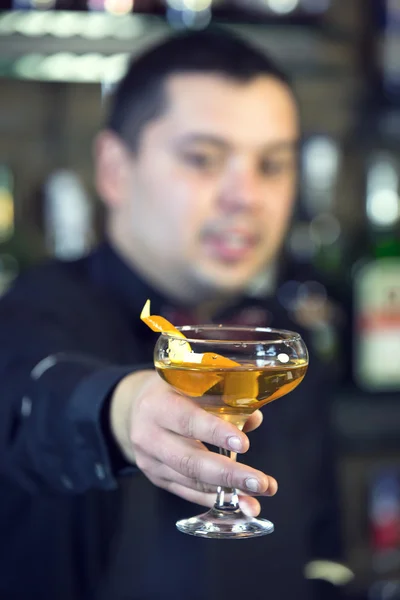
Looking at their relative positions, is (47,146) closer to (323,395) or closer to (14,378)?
(323,395)

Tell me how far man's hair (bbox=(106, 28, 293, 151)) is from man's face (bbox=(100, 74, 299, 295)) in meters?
0.01

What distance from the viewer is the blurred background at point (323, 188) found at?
1959 millimetres

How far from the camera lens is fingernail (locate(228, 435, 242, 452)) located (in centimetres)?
70

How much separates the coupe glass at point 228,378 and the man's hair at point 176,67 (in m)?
0.88

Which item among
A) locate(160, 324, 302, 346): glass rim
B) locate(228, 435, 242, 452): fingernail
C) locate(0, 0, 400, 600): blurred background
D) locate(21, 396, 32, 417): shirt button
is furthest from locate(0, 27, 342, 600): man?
locate(228, 435, 242, 452): fingernail

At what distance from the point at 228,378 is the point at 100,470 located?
0.23 metres

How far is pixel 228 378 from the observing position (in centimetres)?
77

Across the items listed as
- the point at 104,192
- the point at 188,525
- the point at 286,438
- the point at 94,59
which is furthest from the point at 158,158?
the point at 188,525

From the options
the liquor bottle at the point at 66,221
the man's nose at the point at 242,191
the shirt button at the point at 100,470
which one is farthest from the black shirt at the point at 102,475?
the liquor bottle at the point at 66,221

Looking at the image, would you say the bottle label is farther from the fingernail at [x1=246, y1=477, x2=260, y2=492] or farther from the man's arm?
the fingernail at [x1=246, y1=477, x2=260, y2=492]

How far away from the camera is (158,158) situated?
1.63 m

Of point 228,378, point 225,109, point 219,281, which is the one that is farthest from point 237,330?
point 225,109

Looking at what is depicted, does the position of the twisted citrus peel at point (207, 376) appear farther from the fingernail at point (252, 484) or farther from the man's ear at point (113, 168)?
the man's ear at point (113, 168)

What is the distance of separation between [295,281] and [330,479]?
0.51 metres
